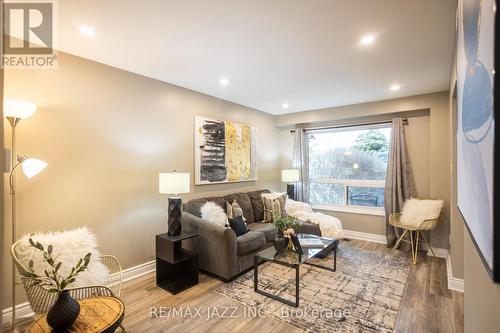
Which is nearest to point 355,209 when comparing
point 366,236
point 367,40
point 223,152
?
point 366,236

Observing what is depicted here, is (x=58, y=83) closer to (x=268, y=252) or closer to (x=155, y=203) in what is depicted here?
(x=155, y=203)

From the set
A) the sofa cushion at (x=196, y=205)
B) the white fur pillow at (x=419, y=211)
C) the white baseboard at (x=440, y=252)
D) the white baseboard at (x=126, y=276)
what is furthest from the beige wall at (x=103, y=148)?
the white baseboard at (x=440, y=252)

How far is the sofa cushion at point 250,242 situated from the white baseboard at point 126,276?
4.04 feet

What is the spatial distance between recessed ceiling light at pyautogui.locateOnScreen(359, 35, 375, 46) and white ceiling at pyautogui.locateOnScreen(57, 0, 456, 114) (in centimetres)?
6

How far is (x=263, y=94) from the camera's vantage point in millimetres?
4016

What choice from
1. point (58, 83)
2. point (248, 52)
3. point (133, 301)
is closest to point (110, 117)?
point (58, 83)

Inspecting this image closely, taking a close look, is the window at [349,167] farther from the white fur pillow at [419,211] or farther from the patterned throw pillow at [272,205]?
the patterned throw pillow at [272,205]

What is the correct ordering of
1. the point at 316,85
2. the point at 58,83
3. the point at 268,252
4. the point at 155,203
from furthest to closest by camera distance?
1. the point at 316,85
2. the point at 155,203
3. the point at 268,252
4. the point at 58,83

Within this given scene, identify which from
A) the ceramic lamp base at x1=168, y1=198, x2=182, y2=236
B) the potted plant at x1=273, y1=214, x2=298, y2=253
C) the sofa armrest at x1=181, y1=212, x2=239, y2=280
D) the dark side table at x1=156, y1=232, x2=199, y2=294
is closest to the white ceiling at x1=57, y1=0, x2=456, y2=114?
the ceramic lamp base at x1=168, y1=198, x2=182, y2=236

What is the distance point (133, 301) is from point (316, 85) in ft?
11.8

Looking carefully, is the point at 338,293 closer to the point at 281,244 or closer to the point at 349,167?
the point at 281,244

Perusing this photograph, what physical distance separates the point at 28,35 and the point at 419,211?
518cm

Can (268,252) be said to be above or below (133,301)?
above

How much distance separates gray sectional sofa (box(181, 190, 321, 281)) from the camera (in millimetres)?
2910
